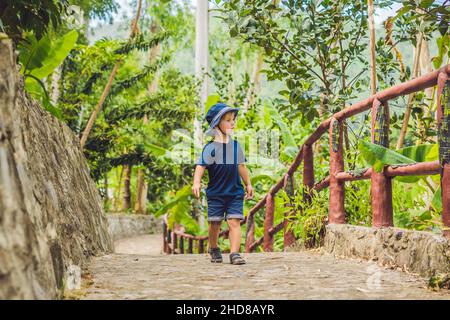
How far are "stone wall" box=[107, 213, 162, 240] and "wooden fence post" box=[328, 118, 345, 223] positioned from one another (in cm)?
1326

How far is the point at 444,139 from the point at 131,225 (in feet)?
58.3

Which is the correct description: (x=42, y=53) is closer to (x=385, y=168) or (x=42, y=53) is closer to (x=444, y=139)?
(x=385, y=168)

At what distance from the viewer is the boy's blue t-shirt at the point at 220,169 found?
4.28m

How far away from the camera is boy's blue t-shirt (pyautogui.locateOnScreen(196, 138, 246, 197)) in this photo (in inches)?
168

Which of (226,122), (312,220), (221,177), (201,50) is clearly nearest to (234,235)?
(221,177)

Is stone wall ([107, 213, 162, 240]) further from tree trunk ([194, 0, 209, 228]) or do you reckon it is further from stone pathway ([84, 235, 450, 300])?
stone pathway ([84, 235, 450, 300])

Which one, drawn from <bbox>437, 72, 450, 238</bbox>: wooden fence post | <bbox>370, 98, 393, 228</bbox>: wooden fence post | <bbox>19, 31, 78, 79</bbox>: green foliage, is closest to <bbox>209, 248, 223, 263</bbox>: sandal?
<bbox>370, 98, 393, 228</bbox>: wooden fence post

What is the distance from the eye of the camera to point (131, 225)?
19938mm

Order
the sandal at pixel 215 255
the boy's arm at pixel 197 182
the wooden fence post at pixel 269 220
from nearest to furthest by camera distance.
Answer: the boy's arm at pixel 197 182, the sandal at pixel 215 255, the wooden fence post at pixel 269 220

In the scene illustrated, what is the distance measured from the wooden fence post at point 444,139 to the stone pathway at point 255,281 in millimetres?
404

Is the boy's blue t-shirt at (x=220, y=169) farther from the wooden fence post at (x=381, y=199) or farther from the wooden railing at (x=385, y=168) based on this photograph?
the wooden fence post at (x=381, y=199)

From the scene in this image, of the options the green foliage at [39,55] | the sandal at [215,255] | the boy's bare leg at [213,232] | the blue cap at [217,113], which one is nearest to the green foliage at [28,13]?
the green foliage at [39,55]
